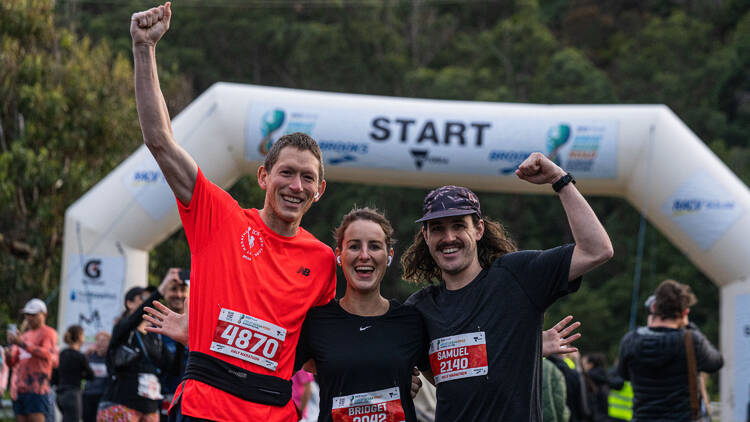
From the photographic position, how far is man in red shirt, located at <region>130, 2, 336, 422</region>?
116 inches

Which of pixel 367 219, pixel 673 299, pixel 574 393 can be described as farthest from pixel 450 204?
pixel 574 393

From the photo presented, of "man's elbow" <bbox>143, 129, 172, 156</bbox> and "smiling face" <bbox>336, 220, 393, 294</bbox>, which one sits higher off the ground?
"man's elbow" <bbox>143, 129, 172, 156</bbox>

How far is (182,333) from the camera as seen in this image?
3.36 meters

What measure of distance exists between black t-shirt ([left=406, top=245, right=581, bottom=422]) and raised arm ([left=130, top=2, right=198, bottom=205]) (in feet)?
3.53

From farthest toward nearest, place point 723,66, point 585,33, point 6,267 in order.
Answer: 1. point 585,33
2. point 723,66
3. point 6,267

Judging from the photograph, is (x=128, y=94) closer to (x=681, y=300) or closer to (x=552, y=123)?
(x=552, y=123)

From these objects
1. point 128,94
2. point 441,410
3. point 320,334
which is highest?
point 128,94

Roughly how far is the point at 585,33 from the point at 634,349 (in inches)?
1265

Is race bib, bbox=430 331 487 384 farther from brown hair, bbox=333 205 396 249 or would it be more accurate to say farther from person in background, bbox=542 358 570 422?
person in background, bbox=542 358 570 422

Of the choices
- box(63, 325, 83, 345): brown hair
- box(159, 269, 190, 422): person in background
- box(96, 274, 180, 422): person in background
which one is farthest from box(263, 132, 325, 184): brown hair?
box(63, 325, 83, 345): brown hair

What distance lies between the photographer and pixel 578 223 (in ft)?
10.2

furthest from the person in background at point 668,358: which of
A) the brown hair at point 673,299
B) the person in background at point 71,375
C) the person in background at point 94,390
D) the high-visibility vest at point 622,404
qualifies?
the person in background at point 71,375

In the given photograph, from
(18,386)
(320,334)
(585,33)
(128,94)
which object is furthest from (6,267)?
(585,33)

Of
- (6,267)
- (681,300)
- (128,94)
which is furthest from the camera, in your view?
(128,94)
